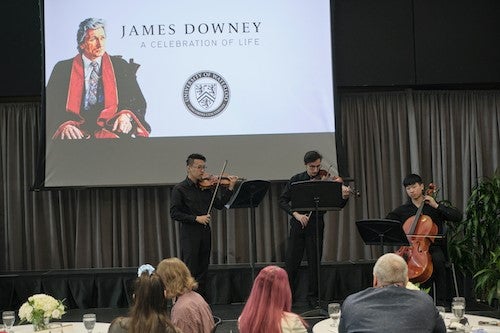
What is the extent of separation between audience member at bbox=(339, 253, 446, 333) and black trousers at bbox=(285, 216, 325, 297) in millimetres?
3657

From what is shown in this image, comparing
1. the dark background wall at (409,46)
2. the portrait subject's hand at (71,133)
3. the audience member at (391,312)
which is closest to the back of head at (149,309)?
the audience member at (391,312)

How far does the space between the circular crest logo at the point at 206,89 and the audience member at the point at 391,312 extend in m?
4.78

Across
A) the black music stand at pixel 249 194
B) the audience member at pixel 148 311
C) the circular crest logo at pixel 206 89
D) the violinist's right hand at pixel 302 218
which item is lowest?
the audience member at pixel 148 311

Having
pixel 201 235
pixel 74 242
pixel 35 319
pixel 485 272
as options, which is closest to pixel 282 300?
pixel 35 319

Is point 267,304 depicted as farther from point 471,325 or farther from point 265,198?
point 265,198

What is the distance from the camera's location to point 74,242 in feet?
27.6

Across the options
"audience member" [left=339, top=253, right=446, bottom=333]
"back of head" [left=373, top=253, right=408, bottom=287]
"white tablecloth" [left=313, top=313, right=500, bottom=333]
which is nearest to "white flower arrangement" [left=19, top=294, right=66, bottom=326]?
"white tablecloth" [left=313, top=313, right=500, bottom=333]

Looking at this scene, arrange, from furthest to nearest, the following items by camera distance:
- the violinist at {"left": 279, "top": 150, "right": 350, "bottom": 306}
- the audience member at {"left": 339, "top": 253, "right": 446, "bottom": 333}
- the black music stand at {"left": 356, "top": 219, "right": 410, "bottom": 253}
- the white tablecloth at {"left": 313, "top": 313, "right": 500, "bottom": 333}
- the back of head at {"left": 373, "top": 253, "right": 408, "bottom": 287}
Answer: the violinist at {"left": 279, "top": 150, "right": 350, "bottom": 306} < the black music stand at {"left": 356, "top": 219, "right": 410, "bottom": 253} < the white tablecloth at {"left": 313, "top": 313, "right": 500, "bottom": 333} < the back of head at {"left": 373, "top": 253, "right": 408, "bottom": 287} < the audience member at {"left": 339, "top": 253, "right": 446, "bottom": 333}

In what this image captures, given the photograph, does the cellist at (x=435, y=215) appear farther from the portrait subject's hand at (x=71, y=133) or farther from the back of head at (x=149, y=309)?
the back of head at (x=149, y=309)

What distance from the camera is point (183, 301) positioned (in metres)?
3.80

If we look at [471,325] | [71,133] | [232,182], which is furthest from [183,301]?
[71,133]

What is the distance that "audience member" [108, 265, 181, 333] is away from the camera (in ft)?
10.3

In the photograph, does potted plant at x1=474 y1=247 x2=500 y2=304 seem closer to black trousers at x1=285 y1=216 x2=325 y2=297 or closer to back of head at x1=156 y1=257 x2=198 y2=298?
black trousers at x1=285 y1=216 x2=325 y2=297

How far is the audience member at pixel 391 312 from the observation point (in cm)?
312
